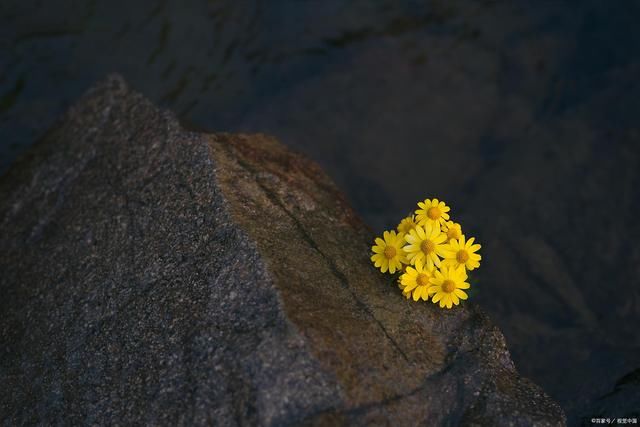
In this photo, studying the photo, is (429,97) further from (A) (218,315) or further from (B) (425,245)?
(A) (218,315)

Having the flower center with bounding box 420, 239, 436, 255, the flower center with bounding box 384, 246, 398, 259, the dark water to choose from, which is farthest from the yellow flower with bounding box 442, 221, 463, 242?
the dark water

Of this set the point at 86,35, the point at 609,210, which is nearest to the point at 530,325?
the point at 609,210

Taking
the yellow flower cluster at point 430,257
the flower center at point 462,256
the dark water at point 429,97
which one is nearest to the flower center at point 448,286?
the yellow flower cluster at point 430,257

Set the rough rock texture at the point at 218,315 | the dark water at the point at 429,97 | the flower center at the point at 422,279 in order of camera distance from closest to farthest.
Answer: the rough rock texture at the point at 218,315 < the flower center at the point at 422,279 < the dark water at the point at 429,97

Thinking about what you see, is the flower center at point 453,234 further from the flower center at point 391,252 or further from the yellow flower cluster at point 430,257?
the flower center at point 391,252

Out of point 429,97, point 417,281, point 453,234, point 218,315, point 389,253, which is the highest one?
point 429,97

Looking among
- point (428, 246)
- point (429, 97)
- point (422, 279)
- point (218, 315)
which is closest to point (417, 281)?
point (422, 279)

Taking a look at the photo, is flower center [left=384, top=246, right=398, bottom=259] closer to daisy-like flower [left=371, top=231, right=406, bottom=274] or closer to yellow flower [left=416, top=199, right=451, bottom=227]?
daisy-like flower [left=371, top=231, right=406, bottom=274]
